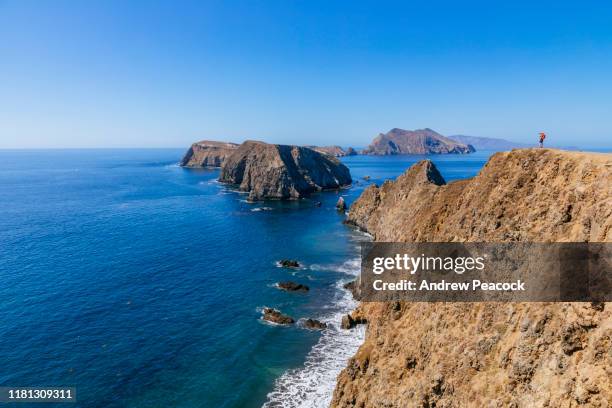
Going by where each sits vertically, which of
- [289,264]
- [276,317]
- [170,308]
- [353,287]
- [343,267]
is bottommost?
[276,317]

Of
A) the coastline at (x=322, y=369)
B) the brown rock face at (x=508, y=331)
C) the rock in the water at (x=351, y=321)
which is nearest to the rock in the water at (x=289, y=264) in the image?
the coastline at (x=322, y=369)

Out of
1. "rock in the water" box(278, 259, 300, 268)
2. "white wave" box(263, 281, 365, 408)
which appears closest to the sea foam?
"white wave" box(263, 281, 365, 408)

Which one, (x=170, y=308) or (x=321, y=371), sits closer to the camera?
(x=321, y=371)

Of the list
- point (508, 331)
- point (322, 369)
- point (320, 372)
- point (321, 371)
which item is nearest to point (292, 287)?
point (322, 369)

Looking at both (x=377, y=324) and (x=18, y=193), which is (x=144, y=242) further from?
(x=18, y=193)

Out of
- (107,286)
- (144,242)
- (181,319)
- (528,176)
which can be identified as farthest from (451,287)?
(144,242)

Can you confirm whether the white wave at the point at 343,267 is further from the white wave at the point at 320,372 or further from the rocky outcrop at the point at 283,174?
the rocky outcrop at the point at 283,174

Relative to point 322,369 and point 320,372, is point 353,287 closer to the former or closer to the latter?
point 322,369
